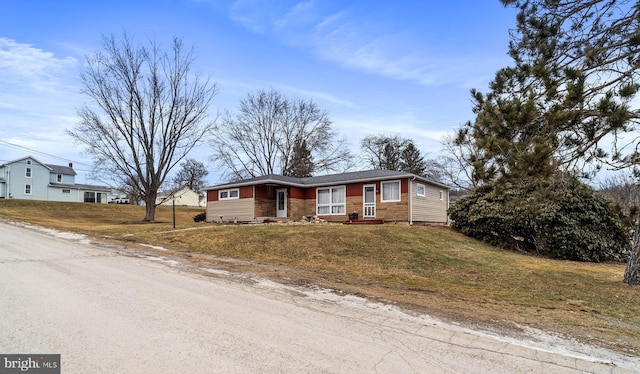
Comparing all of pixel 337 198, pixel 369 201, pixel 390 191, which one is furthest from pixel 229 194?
pixel 390 191

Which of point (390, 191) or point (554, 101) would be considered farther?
point (390, 191)

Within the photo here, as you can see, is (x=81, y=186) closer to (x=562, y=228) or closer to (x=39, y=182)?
(x=39, y=182)

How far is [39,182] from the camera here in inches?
1780

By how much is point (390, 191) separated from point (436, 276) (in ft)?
36.2

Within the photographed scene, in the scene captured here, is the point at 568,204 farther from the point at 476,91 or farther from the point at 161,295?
the point at 161,295

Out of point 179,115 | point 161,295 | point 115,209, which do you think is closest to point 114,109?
point 179,115

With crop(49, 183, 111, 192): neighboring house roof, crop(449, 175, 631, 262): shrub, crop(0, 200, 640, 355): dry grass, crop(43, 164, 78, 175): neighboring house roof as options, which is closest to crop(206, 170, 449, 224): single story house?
crop(0, 200, 640, 355): dry grass

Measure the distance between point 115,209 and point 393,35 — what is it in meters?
35.1

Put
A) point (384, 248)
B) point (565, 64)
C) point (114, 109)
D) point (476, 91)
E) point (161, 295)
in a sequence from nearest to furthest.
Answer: point (161, 295), point (565, 64), point (476, 91), point (384, 248), point (114, 109)

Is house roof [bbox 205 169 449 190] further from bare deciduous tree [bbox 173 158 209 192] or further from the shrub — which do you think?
bare deciduous tree [bbox 173 158 209 192]

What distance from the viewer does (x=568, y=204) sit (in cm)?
1571

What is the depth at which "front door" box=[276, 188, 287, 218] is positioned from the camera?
2330 centimetres

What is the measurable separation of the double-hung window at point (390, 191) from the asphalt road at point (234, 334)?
44.4 ft

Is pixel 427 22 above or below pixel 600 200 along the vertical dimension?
above
